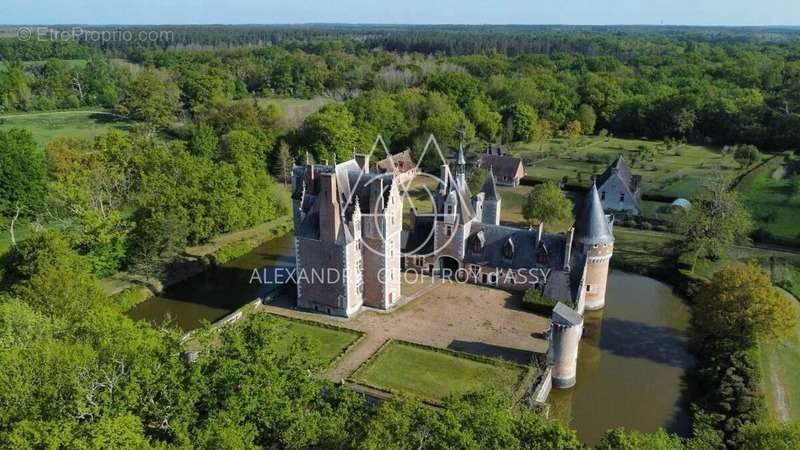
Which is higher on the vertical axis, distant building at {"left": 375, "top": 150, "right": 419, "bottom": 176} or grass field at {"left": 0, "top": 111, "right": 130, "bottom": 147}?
grass field at {"left": 0, "top": 111, "right": 130, "bottom": 147}

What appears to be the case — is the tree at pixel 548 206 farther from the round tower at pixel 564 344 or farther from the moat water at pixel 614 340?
the round tower at pixel 564 344

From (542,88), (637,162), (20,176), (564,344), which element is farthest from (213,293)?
(542,88)

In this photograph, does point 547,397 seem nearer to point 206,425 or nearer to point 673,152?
point 206,425

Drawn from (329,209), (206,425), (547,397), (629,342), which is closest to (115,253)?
(329,209)

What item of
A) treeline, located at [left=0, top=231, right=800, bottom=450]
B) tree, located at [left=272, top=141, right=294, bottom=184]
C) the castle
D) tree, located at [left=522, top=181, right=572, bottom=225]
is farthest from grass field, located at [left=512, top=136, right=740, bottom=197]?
treeline, located at [left=0, top=231, right=800, bottom=450]

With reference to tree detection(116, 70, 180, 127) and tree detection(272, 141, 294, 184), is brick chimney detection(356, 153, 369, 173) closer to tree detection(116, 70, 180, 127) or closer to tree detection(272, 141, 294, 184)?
tree detection(272, 141, 294, 184)

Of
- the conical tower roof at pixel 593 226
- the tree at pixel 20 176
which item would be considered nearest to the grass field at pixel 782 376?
the conical tower roof at pixel 593 226
